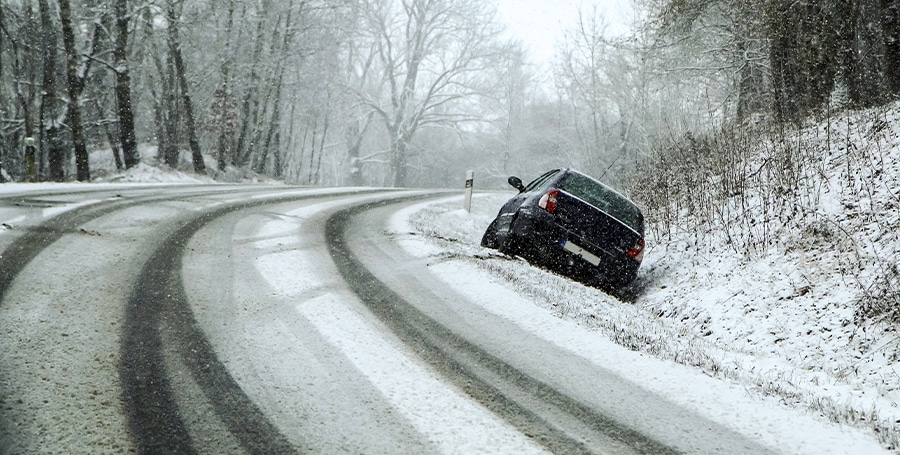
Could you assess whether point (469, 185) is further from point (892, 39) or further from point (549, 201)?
point (892, 39)

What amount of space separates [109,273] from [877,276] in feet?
22.1

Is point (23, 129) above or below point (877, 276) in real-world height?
above

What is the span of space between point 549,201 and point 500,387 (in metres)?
4.06

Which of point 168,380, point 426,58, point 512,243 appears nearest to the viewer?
point 168,380

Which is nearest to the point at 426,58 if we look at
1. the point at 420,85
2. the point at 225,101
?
the point at 420,85

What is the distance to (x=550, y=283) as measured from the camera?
19.3 feet

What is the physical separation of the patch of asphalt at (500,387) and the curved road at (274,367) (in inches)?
0.5

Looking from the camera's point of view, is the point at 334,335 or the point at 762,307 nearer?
the point at 334,335

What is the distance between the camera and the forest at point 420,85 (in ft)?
31.7

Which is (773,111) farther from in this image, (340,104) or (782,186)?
(340,104)

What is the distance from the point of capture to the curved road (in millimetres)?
2451

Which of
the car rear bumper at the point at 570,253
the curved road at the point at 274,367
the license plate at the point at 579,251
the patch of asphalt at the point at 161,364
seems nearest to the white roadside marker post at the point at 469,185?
the car rear bumper at the point at 570,253

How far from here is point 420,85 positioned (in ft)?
114

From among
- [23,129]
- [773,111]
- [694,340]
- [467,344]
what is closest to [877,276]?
[694,340]
